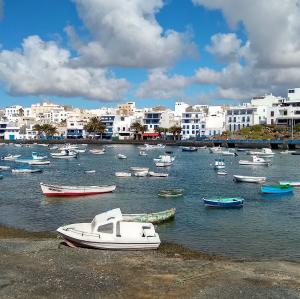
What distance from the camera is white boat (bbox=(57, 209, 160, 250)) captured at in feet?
86.5

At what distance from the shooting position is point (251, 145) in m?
159

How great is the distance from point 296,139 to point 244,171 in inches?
3225

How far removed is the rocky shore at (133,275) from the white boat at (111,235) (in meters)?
0.47

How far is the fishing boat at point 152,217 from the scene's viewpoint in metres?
34.5

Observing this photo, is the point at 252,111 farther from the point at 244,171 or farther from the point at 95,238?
the point at 95,238

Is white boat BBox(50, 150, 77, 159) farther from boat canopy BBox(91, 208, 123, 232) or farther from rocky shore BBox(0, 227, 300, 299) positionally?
boat canopy BBox(91, 208, 123, 232)

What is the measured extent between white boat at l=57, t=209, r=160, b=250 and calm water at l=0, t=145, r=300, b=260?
5.10 metres

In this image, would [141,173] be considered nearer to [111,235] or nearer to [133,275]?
[111,235]

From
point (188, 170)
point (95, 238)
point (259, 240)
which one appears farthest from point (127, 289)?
point (188, 170)

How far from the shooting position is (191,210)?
4409cm

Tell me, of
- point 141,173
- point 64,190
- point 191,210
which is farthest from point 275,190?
point 141,173

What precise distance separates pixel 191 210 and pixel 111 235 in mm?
18559

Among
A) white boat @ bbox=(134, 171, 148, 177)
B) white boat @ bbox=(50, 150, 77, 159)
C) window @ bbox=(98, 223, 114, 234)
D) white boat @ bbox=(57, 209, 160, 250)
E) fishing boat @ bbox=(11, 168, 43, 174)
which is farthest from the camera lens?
white boat @ bbox=(50, 150, 77, 159)

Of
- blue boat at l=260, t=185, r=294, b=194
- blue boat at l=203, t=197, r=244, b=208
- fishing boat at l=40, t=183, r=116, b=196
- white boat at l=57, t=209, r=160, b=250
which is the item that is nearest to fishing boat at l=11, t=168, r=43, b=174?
fishing boat at l=40, t=183, r=116, b=196
